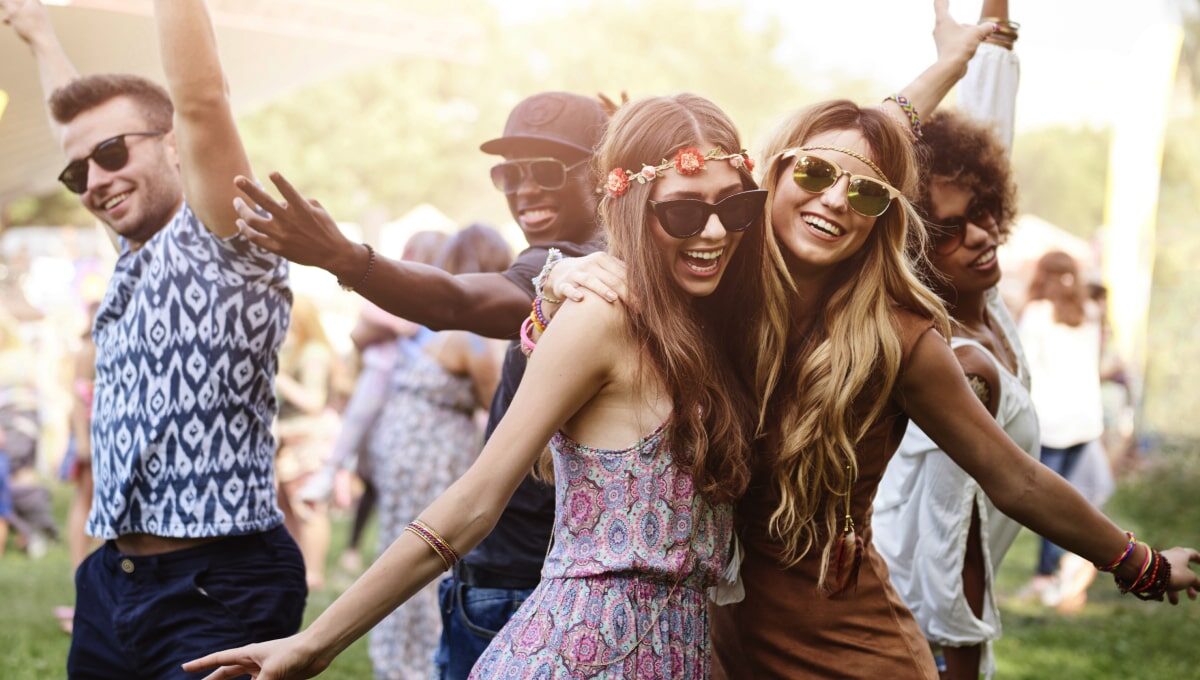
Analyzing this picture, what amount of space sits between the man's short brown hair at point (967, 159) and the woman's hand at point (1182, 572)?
48.0 inches

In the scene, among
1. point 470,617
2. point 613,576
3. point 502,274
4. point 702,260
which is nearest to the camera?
point 613,576

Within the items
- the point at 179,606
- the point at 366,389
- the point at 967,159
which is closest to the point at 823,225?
the point at 967,159

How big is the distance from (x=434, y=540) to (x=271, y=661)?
0.36 metres

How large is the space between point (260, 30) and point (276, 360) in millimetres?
6613

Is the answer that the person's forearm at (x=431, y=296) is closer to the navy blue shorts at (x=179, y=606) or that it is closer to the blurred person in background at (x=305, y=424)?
the navy blue shorts at (x=179, y=606)

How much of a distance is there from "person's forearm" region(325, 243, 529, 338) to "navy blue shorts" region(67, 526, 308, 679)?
32.0 inches

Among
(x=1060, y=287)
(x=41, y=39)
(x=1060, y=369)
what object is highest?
(x=1060, y=287)

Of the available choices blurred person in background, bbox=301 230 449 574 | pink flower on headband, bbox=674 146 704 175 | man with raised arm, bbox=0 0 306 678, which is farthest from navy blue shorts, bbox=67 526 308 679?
blurred person in background, bbox=301 230 449 574

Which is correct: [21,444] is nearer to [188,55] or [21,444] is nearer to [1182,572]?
[188,55]

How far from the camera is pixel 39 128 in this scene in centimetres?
860

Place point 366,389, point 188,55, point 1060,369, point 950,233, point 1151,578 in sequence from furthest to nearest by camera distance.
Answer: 1. point 1060,369
2. point 366,389
3. point 950,233
4. point 1151,578
5. point 188,55

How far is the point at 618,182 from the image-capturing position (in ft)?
8.34

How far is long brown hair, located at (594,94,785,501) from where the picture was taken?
2.44m

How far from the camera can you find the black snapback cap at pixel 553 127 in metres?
3.46
